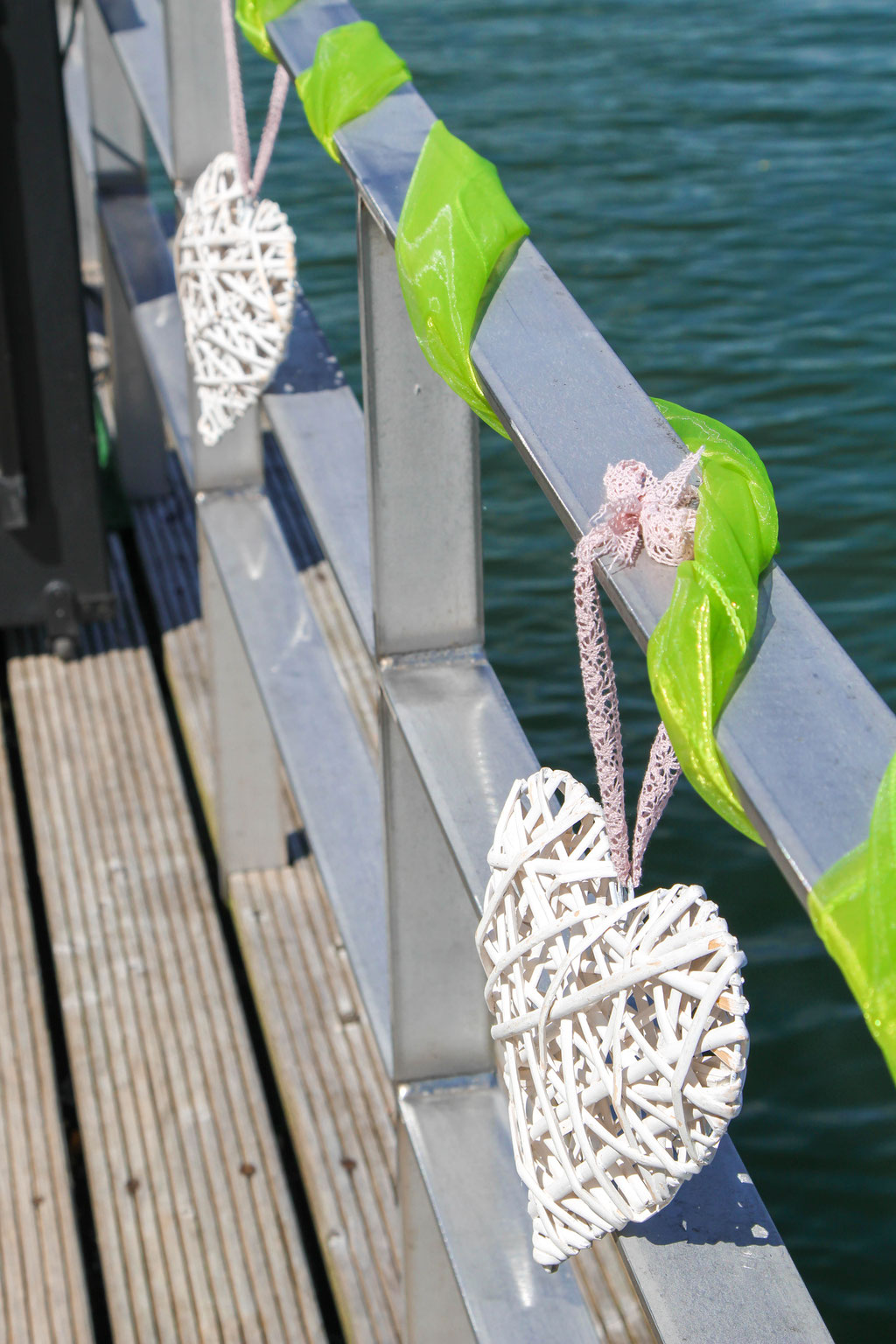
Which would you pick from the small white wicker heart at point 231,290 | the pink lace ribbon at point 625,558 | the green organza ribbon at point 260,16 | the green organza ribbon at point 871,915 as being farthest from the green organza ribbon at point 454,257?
the small white wicker heart at point 231,290

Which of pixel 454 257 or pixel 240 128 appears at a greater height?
pixel 454 257

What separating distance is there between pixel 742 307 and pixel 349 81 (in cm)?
350

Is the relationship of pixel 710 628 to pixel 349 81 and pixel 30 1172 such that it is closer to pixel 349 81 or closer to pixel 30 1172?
pixel 349 81

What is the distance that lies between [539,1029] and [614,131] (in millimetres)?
4921

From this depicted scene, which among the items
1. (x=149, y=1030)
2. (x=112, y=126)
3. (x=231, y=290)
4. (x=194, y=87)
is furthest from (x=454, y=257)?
(x=112, y=126)

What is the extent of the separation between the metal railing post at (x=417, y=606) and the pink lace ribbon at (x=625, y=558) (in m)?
0.41

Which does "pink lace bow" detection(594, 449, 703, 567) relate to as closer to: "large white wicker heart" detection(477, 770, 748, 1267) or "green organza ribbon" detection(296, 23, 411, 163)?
"large white wicker heart" detection(477, 770, 748, 1267)

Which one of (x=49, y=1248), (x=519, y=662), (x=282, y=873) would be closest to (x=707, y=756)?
(x=49, y=1248)

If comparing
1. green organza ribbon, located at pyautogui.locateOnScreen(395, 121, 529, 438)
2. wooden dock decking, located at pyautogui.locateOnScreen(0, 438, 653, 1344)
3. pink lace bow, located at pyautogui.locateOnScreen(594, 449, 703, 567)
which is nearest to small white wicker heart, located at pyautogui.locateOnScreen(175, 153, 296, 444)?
green organza ribbon, located at pyautogui.locateOnScreen(395, 121, 529, 438)

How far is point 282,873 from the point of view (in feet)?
8.84

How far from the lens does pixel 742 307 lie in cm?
459

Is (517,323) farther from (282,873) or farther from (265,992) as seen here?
(282,873)

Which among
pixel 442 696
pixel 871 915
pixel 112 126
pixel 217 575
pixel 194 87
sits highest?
pixel 871 915

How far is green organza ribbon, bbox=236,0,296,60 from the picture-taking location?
4.99 ft
